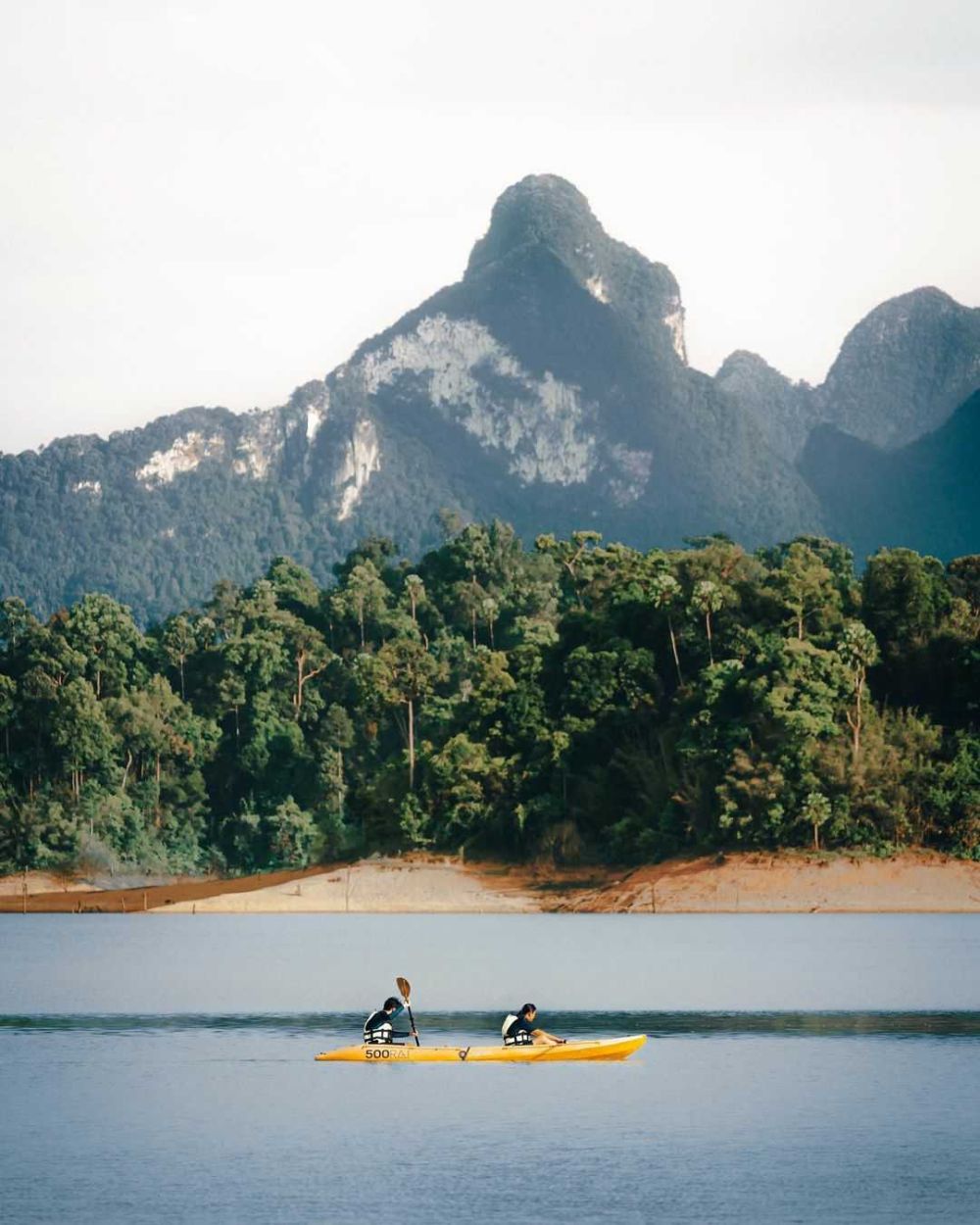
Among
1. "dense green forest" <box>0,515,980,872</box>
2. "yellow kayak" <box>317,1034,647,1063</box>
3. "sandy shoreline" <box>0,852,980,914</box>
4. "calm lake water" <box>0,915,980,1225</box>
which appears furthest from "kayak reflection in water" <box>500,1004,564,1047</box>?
"sandy shoreline" <box>0,852,980,914</box>

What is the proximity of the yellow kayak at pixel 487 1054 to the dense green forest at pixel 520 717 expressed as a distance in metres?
55.9

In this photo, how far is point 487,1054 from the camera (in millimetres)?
44625

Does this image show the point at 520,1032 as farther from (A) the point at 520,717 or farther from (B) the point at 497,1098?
(A) the point at 520,717

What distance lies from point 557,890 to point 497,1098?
7079cm

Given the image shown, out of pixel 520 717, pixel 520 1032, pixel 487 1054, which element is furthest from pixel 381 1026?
pixel 520 717

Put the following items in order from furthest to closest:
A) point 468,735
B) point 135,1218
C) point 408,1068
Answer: point 468,735 < point 408,1068 < point 135,1218

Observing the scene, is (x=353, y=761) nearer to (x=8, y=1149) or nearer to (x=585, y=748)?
(x=585, y=748)

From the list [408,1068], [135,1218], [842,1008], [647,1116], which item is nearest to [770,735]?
[842,1008]

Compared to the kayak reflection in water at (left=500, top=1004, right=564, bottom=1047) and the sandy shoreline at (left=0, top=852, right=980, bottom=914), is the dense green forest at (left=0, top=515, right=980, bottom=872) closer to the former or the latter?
the sandy shoreline at (left=0, top=852, right=980, bottom=914)

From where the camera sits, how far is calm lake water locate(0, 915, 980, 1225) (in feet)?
106

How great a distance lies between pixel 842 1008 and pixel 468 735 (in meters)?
61.6

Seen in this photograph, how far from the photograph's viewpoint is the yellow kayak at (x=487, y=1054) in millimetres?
44562

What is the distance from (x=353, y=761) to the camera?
14612 cm

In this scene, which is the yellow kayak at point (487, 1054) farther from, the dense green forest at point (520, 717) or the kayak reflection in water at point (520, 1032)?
the dense green forest at point (520, 717)
